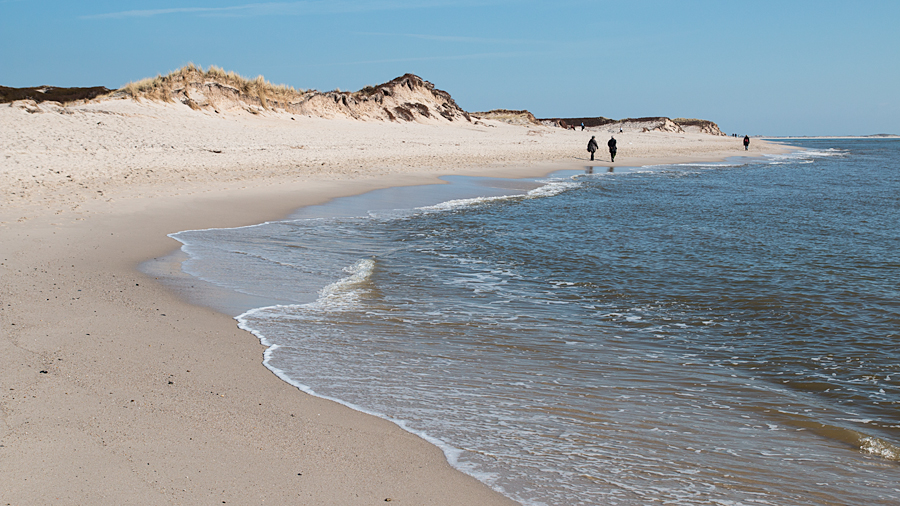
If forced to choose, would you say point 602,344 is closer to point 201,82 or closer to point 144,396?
point 144,396

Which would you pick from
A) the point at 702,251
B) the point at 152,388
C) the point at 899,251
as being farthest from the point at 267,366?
the point at 899,251

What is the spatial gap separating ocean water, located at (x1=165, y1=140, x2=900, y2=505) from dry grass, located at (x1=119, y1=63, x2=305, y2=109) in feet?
66.8

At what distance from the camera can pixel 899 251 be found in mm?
9367

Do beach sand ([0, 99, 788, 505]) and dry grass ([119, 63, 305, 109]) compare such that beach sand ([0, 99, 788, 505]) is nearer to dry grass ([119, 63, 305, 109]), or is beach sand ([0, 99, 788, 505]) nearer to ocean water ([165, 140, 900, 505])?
ocean water ([165, 140, 900, 505])

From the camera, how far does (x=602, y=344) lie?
519 centimetres

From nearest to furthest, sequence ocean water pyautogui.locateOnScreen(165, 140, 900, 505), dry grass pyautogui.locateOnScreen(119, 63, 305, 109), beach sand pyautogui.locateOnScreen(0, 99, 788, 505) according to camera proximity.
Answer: beach sand pyautogui.locateOnScreen(0, 99, 788, 505)
ocean water pyautogui.locateOnScreen(165, 140, 900, 505)
dry grass pyautogui.locateOnScreen(119, 63, 305, 109)

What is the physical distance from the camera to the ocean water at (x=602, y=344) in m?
3.23

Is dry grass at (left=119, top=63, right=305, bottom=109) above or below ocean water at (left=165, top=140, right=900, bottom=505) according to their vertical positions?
above

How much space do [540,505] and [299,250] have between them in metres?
6.49

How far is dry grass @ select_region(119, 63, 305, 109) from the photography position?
92.6 ft

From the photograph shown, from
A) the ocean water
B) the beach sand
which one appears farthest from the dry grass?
the ocean water

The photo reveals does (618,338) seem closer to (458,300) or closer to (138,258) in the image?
(458,300)

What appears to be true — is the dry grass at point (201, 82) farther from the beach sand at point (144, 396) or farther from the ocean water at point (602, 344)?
the ocean water at point (602, 344)

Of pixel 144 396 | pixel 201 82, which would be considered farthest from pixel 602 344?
pixel 201 82
